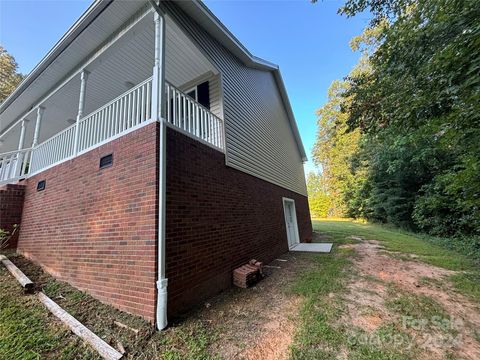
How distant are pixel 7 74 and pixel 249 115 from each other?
1888cm

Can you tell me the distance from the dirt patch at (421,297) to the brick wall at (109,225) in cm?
312

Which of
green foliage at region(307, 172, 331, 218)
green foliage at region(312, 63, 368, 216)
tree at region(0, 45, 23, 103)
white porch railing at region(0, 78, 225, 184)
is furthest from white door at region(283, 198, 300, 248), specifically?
green foliage at region(307, 172, 331, 218)

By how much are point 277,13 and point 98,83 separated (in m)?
7.11

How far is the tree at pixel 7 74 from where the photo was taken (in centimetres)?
1435

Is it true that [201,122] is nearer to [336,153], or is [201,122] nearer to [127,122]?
[127,122]

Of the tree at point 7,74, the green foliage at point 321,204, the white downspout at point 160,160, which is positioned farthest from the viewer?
the green foliage at point 321,204

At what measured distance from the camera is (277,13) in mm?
8242

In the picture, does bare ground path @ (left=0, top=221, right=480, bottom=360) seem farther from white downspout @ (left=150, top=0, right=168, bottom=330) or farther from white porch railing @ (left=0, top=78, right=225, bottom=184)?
white porch railing @ (left=0, top=78, right=225, bottom=184)

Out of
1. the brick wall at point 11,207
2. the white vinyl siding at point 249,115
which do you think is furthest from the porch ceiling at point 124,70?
the brick wall at point 11,207

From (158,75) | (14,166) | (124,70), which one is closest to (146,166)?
(158,75)

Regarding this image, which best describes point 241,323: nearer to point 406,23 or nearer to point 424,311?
point 424,311

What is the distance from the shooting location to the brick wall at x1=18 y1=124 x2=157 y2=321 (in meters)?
3.05

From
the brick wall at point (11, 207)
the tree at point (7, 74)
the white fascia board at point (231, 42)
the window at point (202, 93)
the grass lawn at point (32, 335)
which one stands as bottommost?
the grass lawn at point (32, 335)

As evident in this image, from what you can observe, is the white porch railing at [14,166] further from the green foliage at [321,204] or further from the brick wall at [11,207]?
the green foliage at [321,204]
